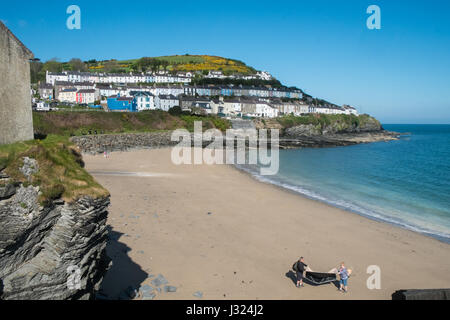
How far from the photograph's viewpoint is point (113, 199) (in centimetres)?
1502

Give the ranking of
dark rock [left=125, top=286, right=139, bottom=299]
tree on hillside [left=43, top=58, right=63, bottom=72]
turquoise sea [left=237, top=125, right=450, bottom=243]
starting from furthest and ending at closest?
tree on hillside [left=43, top=58, right=63, bottom=72]
turquoise sea [left=237, top=125, right=450, bottom=243]
dark rock [left=125, top=286, right=139, bottom=299]

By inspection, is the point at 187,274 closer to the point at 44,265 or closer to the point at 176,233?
the point at 176,233

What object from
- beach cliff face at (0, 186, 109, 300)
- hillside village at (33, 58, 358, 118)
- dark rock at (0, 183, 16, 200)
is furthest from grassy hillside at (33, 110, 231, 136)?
dark rock at (0, 183, 16, 200)

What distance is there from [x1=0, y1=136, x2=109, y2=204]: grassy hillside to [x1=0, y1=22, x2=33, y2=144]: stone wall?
0.57 metres

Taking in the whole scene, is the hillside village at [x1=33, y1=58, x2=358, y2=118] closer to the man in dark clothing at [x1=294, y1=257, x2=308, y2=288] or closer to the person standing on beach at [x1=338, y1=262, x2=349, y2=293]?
the man in dark clothing at [x1=294, y1=257, x2=308, y2=288]

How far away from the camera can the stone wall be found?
587 centimetres

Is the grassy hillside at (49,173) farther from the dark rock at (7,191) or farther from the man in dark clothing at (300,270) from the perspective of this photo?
the man in dark clothing at (300,270)

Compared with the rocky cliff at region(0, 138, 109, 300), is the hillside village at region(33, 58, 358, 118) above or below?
above

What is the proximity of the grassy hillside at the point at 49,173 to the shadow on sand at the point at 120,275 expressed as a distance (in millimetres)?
3045

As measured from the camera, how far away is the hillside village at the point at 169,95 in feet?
193

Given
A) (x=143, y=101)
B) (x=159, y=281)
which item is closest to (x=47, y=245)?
(x=159, y=281)

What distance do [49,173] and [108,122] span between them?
1477 inches

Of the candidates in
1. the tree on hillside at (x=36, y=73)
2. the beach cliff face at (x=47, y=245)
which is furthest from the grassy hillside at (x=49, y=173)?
the tree on hillside at (x=36, y=73)
